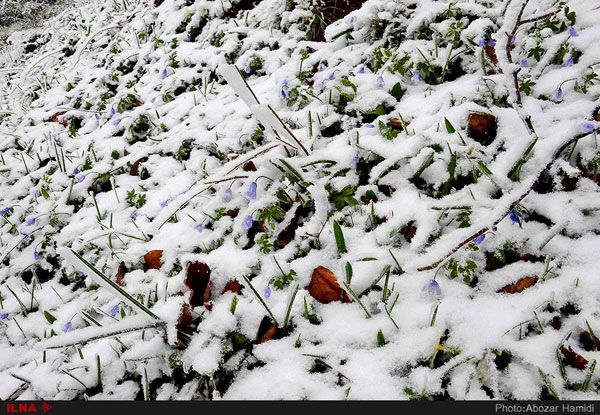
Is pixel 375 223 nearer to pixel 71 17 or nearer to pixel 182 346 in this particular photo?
pixel 182 346

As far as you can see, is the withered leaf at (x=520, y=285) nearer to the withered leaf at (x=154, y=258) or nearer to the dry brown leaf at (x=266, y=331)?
the dry brown leaf at (x=266, y=331)

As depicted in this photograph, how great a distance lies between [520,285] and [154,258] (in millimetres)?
1531

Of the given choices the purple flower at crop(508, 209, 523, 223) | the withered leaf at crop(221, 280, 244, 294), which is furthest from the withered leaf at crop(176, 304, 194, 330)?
the purple flower at crop(508, 209, 523, 223)

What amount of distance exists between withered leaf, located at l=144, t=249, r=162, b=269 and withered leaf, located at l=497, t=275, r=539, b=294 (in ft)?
4.77

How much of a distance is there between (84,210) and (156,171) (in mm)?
522

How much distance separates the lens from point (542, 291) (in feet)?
3.65

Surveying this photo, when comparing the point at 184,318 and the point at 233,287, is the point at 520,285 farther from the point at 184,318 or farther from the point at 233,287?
the point at 184,318

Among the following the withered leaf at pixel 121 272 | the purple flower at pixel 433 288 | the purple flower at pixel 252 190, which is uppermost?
the purple flower at pixel 252 190

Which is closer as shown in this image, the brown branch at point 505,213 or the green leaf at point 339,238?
the brown branch at point 505,213

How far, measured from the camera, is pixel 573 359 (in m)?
0.97

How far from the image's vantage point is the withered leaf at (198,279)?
142 centimetres

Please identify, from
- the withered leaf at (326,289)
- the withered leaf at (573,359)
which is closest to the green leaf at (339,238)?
the withered leaf at (326,289)

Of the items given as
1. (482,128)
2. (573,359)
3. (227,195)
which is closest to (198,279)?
(227,195)

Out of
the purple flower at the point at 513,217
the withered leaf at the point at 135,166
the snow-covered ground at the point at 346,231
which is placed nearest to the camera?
the snow-covered ground at the point at 346,231
